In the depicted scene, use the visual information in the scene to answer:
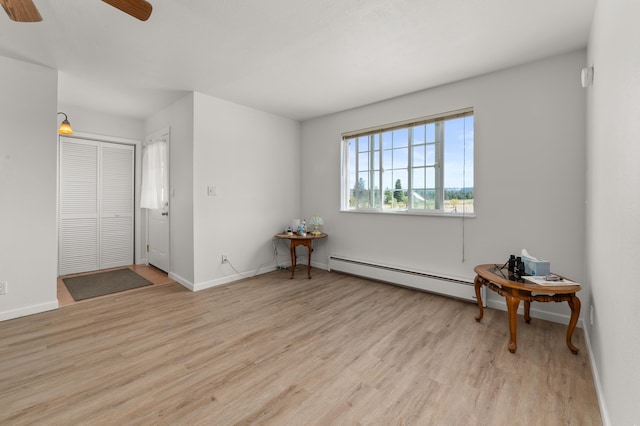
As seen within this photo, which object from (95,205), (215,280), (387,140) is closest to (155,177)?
(95,205)

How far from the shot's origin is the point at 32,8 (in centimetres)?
154

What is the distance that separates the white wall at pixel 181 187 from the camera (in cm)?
365

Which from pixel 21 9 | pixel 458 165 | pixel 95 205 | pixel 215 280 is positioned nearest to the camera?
pixel 21 9

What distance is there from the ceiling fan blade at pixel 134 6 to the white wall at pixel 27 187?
216cm

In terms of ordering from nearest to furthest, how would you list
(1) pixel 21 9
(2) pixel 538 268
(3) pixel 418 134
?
(1) pixel 21 9 < (2) pixel 538 268 < (3) pixel 418 134

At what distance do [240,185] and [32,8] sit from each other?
2712mm

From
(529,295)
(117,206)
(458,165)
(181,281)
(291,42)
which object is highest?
(291,42)

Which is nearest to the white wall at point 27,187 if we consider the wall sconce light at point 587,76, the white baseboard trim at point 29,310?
the white baseboard trim at point 29,310

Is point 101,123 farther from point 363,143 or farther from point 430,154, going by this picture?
point 430,154

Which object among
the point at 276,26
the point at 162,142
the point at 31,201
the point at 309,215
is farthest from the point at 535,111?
the point at 31,201

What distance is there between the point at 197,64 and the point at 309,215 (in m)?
2.80

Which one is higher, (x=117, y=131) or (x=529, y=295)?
(x=117, y=131)

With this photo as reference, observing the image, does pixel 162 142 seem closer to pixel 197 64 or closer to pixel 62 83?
pixel 62 83

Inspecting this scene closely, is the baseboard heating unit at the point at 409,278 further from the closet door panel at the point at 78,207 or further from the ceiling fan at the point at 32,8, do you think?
the closet door panel at the point at 78,207
